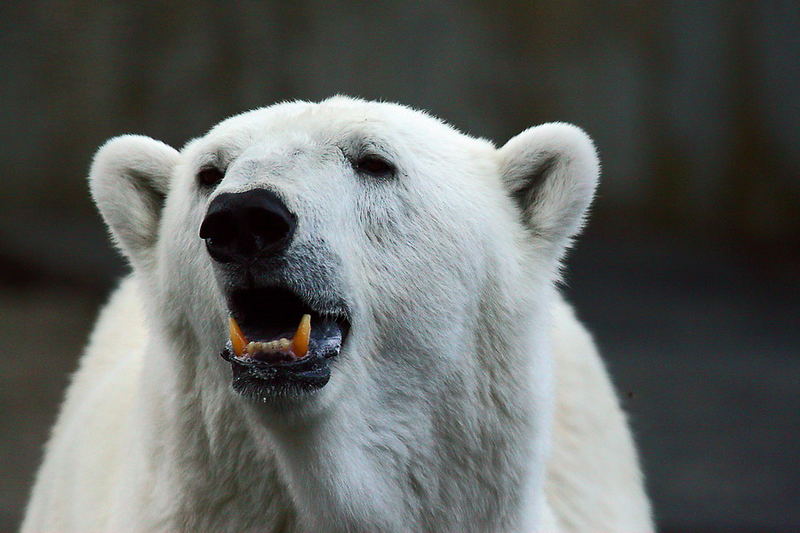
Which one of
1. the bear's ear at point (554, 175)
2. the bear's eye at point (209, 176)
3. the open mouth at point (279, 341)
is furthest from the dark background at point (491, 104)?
the open mouth at point (279, 341)

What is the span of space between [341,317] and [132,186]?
0.80 metres

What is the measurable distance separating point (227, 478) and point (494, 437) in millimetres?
611

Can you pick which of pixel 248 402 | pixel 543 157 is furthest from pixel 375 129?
pixel 248 402

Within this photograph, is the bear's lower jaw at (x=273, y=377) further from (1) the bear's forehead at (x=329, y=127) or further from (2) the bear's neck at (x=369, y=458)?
(1) the bear's forehead at (x=329, y=127)

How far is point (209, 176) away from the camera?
2.30 m

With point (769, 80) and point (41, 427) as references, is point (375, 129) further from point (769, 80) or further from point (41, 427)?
point (769, 80)

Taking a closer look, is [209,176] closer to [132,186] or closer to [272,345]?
[132,186]

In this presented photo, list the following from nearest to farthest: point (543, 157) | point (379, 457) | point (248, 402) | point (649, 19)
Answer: point (248, 402) < point (379, 457) < point (543, 157) < point (649, 19)

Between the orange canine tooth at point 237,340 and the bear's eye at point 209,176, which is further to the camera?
the bear's eye at point 209,176

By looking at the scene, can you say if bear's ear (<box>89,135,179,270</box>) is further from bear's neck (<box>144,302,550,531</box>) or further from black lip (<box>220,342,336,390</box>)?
black lip (<box>220,342,336,390</box>)

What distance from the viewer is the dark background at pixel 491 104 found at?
7074 millimetres

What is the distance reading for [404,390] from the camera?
2248mm

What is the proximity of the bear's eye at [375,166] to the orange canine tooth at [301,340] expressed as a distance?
0.44 meters

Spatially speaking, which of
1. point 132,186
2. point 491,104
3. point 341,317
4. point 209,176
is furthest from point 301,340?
point 491,104
